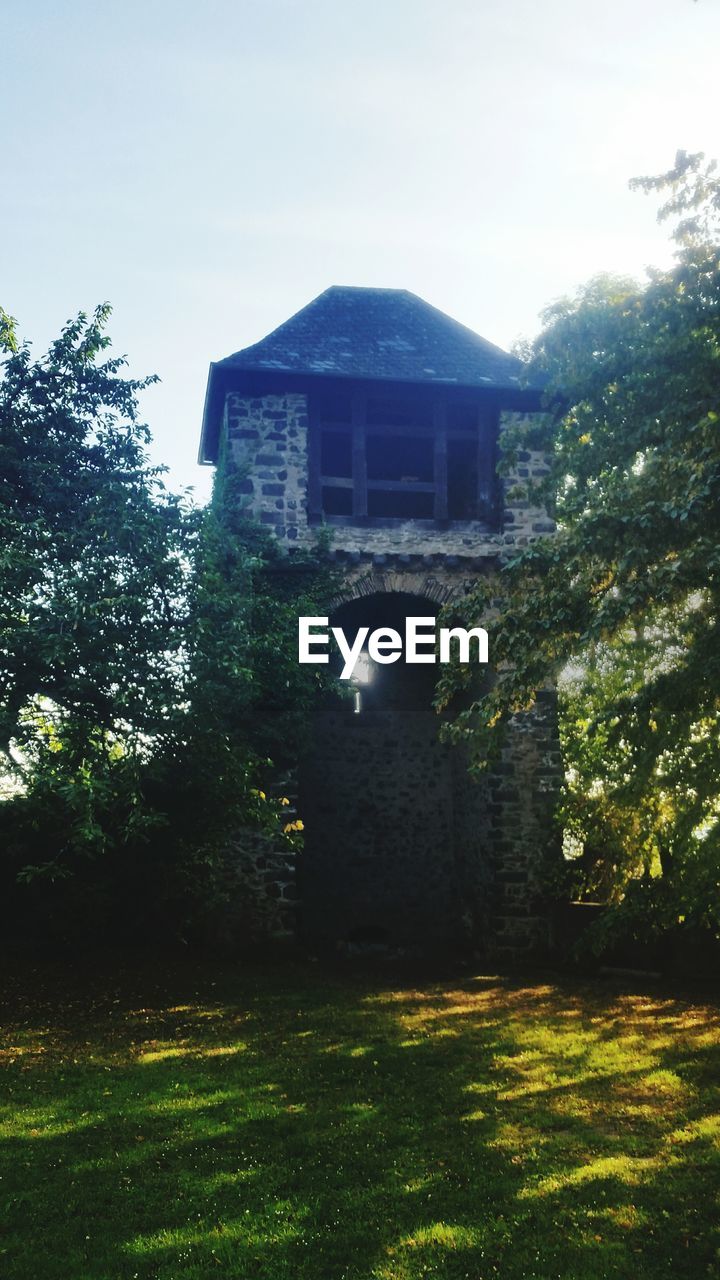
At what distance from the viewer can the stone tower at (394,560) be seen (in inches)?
533

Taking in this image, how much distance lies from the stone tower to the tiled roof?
0.14ft

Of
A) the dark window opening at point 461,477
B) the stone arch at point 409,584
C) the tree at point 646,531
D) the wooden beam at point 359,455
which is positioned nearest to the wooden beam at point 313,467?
the wooden beam at point 359,455

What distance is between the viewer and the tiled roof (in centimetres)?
1384

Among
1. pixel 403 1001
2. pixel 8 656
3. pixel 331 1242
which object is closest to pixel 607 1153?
pixel 331 1242

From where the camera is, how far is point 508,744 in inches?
537

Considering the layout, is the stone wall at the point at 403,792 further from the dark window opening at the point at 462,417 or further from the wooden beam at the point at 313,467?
the dark window opening at the point at 462,417

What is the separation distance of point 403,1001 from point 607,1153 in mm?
5162

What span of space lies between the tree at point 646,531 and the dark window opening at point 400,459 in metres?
6.88

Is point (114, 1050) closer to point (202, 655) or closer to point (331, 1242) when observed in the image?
point (202, 655)

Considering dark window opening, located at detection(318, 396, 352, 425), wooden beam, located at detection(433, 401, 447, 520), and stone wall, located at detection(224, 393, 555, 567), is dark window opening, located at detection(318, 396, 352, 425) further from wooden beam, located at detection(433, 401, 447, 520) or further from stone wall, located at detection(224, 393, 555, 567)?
wooden beam, located at detection(433, 401, 447, 520)

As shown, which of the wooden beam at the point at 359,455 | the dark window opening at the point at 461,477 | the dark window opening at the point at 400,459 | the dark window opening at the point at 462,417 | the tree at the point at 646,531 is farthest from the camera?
the dark window opening at the point at 400,459

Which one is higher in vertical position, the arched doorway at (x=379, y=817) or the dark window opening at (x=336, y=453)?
the dark window opening at (x=336, y=453)

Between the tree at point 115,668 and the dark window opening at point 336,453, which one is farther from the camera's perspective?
the dark window opening at point 336,453

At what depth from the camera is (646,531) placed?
7148 millimetres
